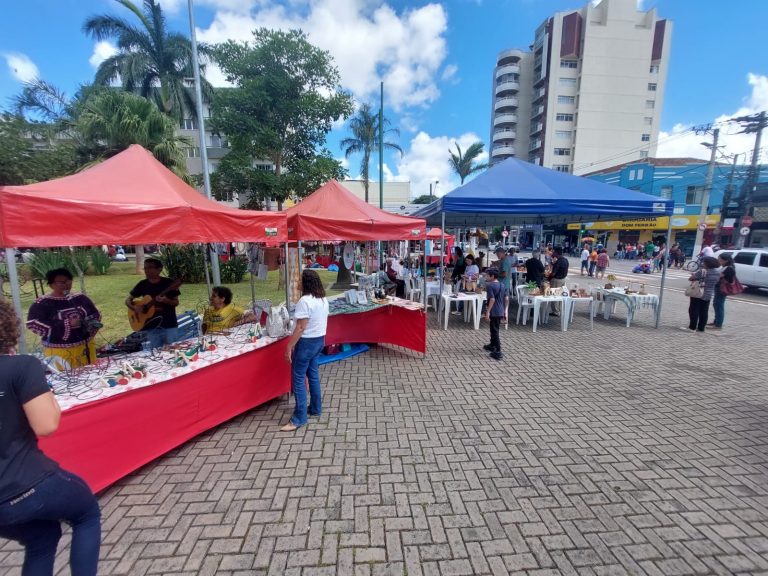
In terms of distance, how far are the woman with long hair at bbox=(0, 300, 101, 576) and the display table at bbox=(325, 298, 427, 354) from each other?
13.3 ft

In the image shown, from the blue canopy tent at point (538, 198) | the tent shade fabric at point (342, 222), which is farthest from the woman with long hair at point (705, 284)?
the tent shade fabric at point (342, 222)

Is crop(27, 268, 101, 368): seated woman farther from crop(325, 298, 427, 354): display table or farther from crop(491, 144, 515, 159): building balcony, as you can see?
crop(491, 144, 515, 159): building balcony

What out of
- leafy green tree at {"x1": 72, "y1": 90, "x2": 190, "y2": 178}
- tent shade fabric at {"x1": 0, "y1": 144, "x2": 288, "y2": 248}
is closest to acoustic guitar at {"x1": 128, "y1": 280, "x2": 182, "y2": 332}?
tent shade fabric at {"x1": 0, "y1": 144, "x2": 288, "y2": 248}

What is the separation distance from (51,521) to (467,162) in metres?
37.4

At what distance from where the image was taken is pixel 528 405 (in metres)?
4.28

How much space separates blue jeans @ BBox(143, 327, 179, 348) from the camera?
4309mm

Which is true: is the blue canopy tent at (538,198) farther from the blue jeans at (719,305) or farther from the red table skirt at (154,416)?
the red table skirt at (154,416)

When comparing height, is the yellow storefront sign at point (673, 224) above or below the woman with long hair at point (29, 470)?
above

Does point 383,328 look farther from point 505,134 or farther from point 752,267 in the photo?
point 505,134

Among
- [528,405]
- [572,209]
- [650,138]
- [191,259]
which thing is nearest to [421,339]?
[528,405]

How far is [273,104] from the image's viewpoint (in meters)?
13.5

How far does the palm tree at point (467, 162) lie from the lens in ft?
112


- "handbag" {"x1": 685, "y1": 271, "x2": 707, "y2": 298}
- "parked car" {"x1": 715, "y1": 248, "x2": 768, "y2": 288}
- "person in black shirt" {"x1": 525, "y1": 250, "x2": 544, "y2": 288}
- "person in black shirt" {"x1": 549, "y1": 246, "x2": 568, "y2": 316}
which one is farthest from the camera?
"parked car" {"x1": 715, "y1": 248, "x2": 768, "y2": 288}

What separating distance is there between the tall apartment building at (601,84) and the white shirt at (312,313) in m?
54.2
